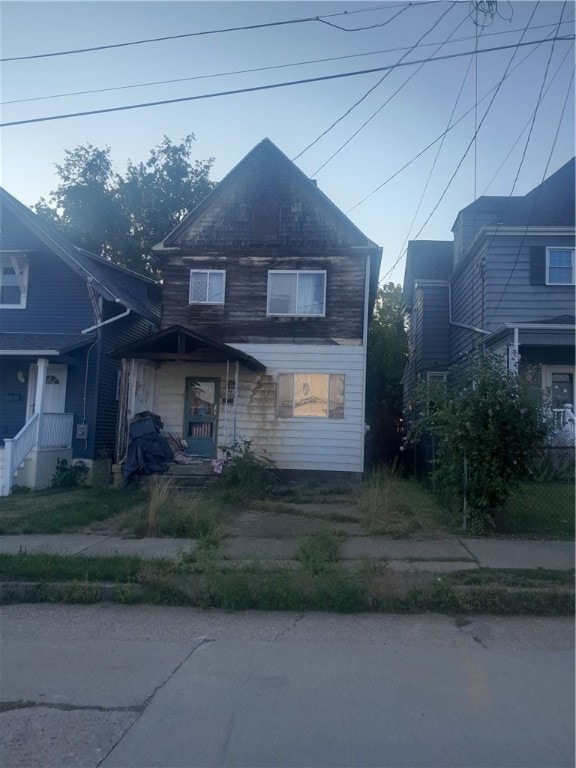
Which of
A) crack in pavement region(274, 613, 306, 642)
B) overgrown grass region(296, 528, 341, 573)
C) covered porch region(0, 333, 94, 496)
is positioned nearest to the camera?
crack in pavement region(274, 613, 306, 642)

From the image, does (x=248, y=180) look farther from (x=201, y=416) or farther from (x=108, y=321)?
(x=201, y=416)

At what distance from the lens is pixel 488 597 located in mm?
7098

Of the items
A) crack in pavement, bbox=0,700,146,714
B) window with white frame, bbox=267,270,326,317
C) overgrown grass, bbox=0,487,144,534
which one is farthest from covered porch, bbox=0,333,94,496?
crack in pavement, bbox=0,700,146,714

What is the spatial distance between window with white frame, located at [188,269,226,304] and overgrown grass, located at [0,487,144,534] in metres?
5.48

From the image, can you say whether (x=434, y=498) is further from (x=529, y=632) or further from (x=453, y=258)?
(x=453, y=258)

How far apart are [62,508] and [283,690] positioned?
339 inches

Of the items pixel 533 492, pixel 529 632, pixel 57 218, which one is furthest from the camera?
pixel 57 218

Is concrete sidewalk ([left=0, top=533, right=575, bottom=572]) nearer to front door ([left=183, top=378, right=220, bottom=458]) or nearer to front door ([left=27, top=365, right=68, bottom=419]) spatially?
front door ([left=183, top=378, right=220, bottom=458])

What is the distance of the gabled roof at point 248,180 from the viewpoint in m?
18.0

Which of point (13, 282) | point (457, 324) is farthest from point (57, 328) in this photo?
point (457, 324)

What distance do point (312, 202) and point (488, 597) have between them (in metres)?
13.0

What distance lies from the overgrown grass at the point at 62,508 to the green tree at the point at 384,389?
34.8ft

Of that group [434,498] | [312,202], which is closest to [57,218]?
[312,202]

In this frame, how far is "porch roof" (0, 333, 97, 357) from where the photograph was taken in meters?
16.3
